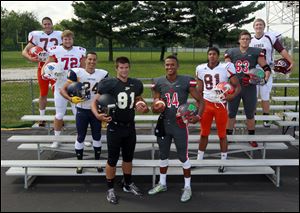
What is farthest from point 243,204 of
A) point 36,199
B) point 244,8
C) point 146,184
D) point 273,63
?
point 244,8

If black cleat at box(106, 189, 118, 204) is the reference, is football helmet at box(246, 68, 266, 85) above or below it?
above

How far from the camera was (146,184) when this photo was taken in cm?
525

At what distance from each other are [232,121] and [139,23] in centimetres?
3331

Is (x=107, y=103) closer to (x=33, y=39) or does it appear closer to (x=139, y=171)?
(x=139, y=171)

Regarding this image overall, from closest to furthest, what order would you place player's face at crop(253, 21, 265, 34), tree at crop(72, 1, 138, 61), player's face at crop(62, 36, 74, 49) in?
player's face at crop(62, 36, 74, 49), player's face at crop(253, 21, 265, 34), tree at crop(72, 1, 138, 61)

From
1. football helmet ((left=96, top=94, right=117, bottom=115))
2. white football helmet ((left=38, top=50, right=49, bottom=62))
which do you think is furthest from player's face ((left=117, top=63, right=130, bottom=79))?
white football helmet ((left=38, top=50, right=49, bottom=62))

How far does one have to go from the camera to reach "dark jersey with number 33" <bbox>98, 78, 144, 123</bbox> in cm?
442

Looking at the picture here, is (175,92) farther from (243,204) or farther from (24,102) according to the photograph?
(24,102)

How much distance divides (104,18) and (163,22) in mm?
6657

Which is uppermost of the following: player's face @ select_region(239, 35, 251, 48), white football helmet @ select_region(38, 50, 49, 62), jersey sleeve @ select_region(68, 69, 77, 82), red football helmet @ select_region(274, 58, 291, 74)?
player's face @ select_region(239, 35, 251, 48)

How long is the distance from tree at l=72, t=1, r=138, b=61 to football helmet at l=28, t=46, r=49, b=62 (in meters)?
28.8

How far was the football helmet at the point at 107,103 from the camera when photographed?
436 cm

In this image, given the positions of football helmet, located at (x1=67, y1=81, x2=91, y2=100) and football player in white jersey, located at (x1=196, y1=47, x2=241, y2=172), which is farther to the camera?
football player in white jersey, located at (x1=196, y1=47, x2=241, y2=172)

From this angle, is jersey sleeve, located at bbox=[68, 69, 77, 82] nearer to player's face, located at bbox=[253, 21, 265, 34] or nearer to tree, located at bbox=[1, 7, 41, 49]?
player's face, located at bbox=[253, 21, 265, 34]
